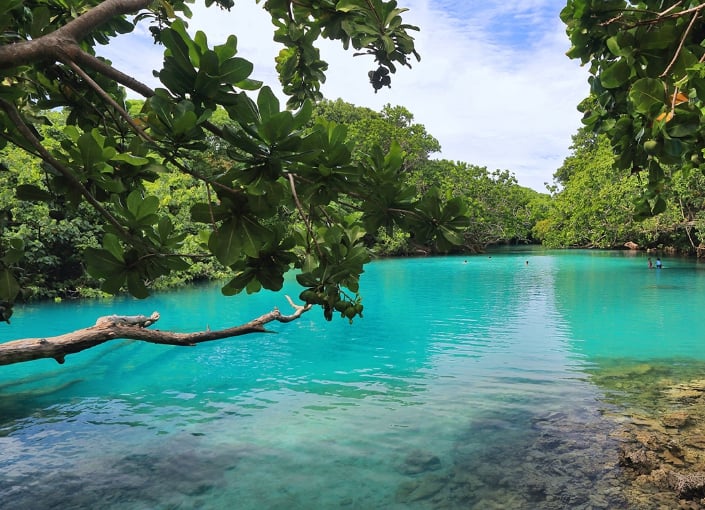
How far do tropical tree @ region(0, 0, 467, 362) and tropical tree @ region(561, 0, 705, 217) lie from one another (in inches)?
32.6

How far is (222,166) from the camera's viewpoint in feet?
7.09

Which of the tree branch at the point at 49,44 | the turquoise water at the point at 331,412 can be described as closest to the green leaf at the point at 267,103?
the tree branch at the point at 49,44

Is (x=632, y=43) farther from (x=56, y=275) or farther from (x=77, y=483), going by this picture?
(x=56, y=275)

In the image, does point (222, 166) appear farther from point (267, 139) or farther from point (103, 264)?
point (267, 139)

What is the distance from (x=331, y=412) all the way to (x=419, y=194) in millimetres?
4916

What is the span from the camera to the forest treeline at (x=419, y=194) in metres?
15.0

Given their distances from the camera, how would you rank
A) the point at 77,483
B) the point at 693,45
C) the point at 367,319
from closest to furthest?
the point at 693,45
the point at 77,483
the point at 367,319

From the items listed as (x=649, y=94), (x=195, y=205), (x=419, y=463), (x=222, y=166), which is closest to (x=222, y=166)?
Result: (x=222, y=166)

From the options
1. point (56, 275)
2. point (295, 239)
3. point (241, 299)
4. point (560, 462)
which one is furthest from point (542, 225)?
point (295, 239)

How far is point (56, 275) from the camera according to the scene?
62.2ft

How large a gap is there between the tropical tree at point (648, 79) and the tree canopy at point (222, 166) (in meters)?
0.83

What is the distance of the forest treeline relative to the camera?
49.1 ft

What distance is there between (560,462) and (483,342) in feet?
22.4

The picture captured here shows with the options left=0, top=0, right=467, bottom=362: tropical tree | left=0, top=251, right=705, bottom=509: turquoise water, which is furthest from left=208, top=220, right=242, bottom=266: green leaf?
left=0, top=251, right=705, bottom=509: turquoise water
